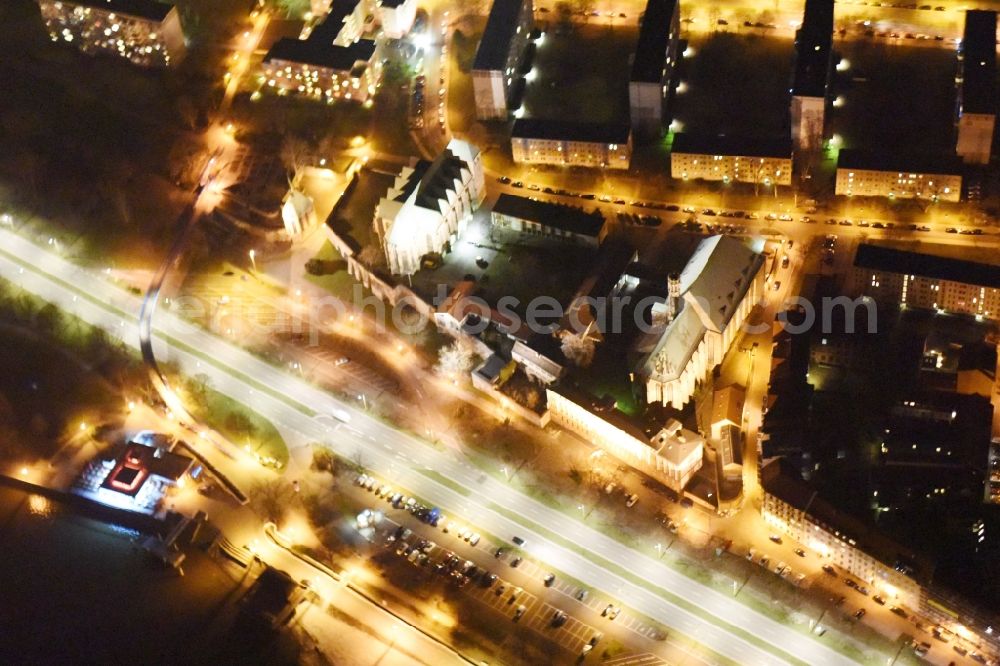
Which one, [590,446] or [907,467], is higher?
[907,467]

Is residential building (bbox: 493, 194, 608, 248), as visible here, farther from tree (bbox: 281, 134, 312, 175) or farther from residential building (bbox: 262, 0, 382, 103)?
residential building (bbox: 262, 0, 382, 103)

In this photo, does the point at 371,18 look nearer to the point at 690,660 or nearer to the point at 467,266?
the point at 467,266

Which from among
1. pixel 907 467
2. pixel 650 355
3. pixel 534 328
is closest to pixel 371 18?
pixel 534 328

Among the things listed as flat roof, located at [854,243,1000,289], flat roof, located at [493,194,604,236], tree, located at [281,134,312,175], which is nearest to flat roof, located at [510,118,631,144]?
flat roof, located at [493,194,604,236]

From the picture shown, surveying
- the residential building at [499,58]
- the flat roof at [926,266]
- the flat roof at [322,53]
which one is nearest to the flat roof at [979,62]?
the flat roof at [926,266]

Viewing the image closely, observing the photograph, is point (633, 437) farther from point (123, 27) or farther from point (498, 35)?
point (123, 27)

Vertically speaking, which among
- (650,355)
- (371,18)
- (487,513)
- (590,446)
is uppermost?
(371,18)

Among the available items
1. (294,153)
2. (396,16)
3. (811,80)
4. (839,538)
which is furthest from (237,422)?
(811,80)
